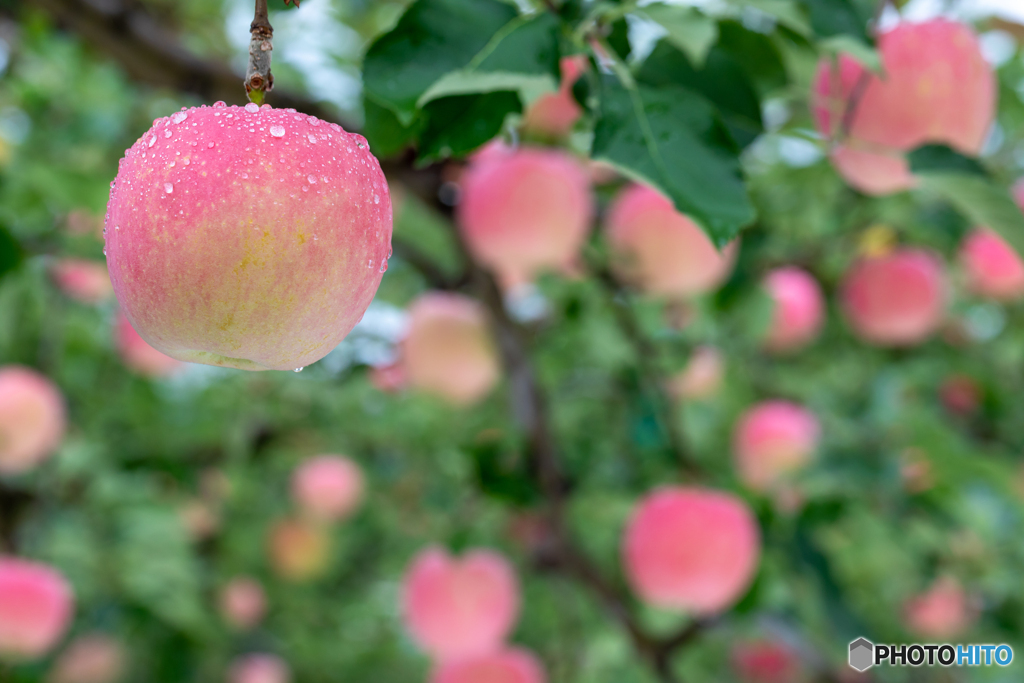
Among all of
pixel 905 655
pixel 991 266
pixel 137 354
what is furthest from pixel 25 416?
pixel 991 266

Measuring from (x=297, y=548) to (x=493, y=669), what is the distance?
1113mm

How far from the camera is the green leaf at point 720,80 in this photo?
51 centimetres

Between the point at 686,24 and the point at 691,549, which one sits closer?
the point at 686,24

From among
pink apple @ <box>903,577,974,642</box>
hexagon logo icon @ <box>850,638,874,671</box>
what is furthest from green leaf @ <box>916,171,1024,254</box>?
pink apple @ <box>903,577,974,642</box>

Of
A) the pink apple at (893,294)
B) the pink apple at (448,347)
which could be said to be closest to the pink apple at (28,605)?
the pink apple at (448,347)

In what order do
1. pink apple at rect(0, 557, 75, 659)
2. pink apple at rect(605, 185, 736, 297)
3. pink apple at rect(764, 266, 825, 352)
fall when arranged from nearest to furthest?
pink apple at rect(605, 185, 736, 297), pink apple at rect(0, 557, 75, 659), pink apple at rect(764, 266, 825, 352)

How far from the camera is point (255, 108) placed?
32cm

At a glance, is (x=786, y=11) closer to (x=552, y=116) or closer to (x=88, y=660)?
(x=552, y=116)

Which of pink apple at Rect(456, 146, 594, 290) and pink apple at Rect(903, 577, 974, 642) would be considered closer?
pink apple at Rect(456, 146, 594, 290)

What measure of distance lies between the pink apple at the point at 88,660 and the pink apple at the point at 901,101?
1727 millimetres

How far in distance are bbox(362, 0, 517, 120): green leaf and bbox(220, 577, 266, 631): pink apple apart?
1663 millimetres

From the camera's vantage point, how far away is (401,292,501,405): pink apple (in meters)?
1.29

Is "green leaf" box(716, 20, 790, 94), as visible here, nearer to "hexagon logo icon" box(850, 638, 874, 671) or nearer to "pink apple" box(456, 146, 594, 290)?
"pink apple" box(456, 146, 594, 290)

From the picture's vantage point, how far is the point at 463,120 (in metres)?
0.40
